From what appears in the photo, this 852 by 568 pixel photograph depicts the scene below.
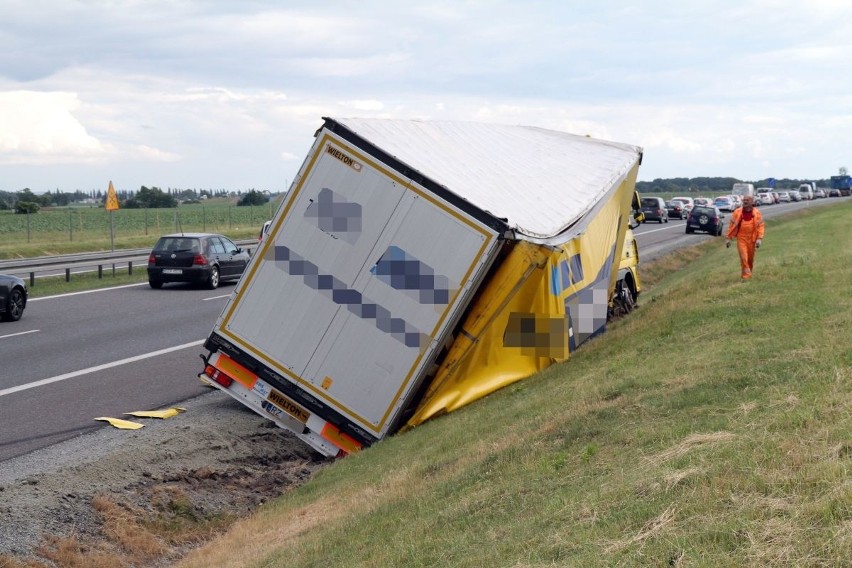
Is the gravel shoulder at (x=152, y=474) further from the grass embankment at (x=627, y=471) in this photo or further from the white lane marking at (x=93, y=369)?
the white lane marking at (x=93, y=369)

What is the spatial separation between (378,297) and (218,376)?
2184 mm

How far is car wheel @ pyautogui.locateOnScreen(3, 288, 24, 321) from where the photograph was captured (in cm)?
1998

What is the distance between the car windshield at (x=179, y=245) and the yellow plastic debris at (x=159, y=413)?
15.2 m

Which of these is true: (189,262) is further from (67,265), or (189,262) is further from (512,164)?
(512,164)

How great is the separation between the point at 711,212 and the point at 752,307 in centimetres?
3956

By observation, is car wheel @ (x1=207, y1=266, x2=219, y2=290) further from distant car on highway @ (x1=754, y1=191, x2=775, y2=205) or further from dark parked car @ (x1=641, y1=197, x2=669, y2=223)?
distant car on highway @ (x1=754, y1=191, x2=775, y2=205)

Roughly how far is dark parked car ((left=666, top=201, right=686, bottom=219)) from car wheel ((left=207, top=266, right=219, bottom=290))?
48069 mm

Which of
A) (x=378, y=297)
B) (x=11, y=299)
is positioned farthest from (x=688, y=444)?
(x=11, y=299)

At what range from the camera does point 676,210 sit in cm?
7006

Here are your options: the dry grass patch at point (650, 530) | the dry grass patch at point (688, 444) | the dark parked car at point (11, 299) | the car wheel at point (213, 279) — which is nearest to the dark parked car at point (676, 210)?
the car wheel at point (213, 279)

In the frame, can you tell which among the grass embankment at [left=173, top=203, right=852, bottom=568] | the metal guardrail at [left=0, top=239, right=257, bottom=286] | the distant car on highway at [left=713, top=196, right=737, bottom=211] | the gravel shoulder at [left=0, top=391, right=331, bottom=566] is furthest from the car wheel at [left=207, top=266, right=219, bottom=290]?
the distant car on highway at [left=713, top=196, right=737, bottom=211]

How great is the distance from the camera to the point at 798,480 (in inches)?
187

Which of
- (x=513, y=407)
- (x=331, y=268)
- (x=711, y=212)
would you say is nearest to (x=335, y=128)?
(x=331, y=268)

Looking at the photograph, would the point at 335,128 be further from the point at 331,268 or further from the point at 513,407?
the point at 513,407
